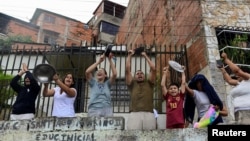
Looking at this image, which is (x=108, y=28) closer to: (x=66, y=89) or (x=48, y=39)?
(x=48, y=39)

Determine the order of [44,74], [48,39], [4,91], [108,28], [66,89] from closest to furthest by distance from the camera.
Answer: [44,74] → [66,89] → [4,91] → [108,28] → [48,39]

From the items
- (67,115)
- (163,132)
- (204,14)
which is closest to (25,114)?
(67,115)

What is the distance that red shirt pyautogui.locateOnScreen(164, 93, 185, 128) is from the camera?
149 inches

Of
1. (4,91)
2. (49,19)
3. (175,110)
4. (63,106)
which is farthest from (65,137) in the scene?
(49,19)

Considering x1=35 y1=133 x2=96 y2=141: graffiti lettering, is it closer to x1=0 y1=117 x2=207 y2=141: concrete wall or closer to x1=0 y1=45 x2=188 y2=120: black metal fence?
x1=0 y1=117 x2=207 y2=141: concrete wall

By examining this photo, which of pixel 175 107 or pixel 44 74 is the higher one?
pixel 44 74

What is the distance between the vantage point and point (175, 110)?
383 centimetres

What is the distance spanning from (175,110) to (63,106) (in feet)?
5.04

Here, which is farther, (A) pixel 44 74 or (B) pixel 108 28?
(B) pixel 108 28

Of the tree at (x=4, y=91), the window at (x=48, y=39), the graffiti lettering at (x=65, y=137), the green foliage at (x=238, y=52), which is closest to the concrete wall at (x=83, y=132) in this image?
the graffiti lettering at (x=65, y=137)

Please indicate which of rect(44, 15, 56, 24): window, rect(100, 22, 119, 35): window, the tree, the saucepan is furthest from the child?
rect(44, 15, 56, 24): window

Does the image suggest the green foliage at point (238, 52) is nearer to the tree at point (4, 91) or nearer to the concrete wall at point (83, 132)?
the concrete wall at point (83, 132)

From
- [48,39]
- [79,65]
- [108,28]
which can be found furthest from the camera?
[48,39]

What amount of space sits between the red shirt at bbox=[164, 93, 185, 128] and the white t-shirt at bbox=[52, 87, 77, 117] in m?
1.33
